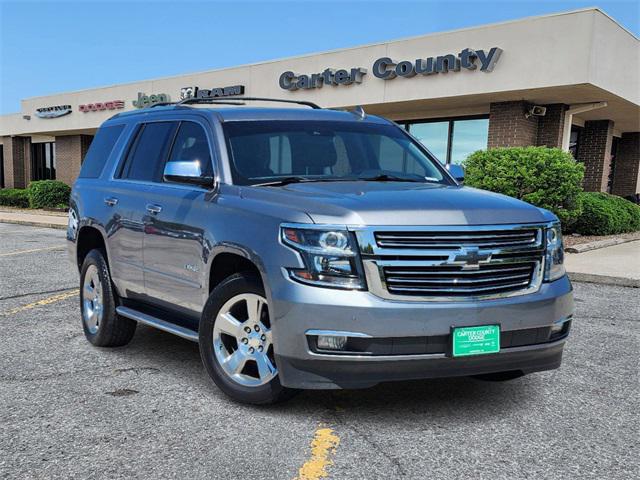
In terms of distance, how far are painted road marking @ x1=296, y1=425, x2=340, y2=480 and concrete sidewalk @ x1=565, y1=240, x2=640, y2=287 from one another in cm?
726

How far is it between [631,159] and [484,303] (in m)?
22.8

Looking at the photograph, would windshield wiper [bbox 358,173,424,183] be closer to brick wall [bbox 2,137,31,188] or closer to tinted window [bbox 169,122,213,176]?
tinted window [bbox 169,122,213,176]

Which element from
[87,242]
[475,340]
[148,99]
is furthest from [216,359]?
[148,99]

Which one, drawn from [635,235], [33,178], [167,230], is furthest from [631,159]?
[33,178]

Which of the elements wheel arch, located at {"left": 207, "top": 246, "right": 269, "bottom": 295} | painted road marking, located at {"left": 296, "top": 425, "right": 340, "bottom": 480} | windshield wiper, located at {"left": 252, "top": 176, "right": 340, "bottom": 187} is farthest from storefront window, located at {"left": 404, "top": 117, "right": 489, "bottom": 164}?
painted road marking, located at {"left": 296, "top": 425, "right": 340, "bottom": 480}

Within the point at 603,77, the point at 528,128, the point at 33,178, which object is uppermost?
the point at 603,77

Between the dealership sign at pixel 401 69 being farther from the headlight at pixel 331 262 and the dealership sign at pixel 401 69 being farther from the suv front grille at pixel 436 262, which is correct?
the headlight at pixel 331 262

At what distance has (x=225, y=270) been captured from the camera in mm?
4488

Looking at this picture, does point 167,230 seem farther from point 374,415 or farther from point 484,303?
point 484,303

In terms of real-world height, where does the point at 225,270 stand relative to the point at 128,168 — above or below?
below

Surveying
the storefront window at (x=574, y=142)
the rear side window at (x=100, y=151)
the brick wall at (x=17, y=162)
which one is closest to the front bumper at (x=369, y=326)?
the rear side window at (x=100, y=151)

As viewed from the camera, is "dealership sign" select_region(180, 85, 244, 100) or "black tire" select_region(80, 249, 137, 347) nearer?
"black tire" select_region(80, 249, 137, 347)

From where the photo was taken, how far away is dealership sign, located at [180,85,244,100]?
22.6 metres

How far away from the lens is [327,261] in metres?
3.68
